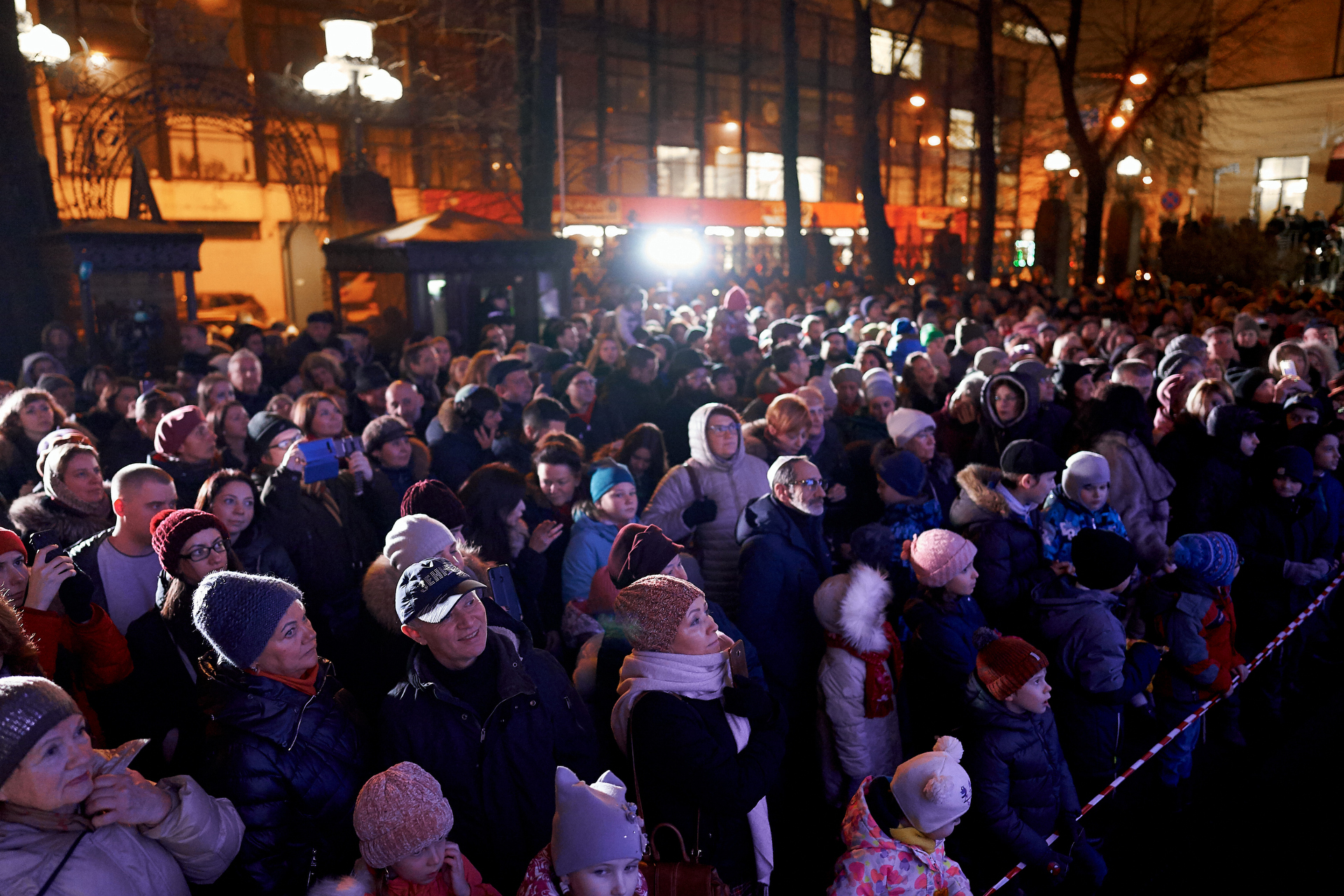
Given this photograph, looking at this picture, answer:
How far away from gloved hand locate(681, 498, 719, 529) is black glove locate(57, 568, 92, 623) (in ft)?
9.64

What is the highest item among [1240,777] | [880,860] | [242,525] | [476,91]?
[476,91]

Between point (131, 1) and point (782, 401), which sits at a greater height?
point (131, 1)

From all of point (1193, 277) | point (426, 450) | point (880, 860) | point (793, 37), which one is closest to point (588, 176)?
point (793, 37)

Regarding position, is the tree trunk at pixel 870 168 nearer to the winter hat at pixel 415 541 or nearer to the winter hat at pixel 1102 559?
the winter hat at pixel 1102 559

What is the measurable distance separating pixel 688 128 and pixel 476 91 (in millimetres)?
10562

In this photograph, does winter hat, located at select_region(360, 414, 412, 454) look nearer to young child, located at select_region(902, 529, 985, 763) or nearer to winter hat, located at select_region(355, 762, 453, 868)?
young child, located at select_region(902, 529, 985, 763)

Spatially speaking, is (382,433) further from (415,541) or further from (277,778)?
(277,778)

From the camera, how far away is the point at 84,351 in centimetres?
1241

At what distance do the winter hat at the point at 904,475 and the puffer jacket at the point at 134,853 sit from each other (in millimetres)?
3681

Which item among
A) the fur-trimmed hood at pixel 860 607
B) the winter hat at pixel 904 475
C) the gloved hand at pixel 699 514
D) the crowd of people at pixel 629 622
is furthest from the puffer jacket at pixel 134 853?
the winter hat at pixel 904 475

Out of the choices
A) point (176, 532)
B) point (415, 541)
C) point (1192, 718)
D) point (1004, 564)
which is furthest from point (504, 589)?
point (1192, 718)

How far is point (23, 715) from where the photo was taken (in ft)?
6.75

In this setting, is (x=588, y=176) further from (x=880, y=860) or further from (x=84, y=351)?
(x=880, y=860)

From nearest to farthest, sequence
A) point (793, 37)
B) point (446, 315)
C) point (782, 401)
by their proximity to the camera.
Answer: point (782, 401) < point (446, 315) < point (793, 37)
